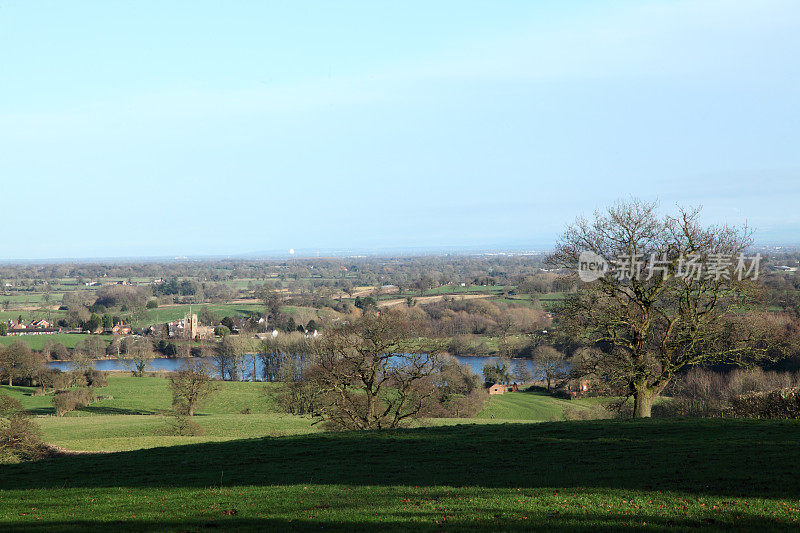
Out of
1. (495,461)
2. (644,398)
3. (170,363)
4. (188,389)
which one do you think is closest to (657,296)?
(644,398)

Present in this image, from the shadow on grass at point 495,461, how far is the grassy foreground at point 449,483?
0.21 feet

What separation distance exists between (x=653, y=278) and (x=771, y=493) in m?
14.2

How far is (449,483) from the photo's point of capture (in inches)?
546

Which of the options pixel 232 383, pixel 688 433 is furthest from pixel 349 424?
pixel 232 383

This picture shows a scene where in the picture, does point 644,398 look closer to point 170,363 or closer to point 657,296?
point 657,296

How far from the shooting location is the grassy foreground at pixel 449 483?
416 inches

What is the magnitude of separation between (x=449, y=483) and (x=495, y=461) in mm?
3296

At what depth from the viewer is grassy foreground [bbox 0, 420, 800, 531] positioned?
10570mm

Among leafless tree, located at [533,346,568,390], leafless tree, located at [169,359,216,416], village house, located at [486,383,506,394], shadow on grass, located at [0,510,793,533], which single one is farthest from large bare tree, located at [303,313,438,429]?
village house, located at [486,383,506,394]

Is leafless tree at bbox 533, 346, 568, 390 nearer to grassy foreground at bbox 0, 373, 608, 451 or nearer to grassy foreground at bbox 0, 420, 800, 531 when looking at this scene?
grassy foreground at bbox 0, 373, 608, 451

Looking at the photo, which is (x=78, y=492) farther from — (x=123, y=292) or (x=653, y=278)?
(x=123, y=292)

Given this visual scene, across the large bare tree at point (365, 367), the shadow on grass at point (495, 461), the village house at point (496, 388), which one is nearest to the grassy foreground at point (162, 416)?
the village house at point (496, 388)

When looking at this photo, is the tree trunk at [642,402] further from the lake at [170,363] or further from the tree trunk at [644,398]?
the lake at [170,363]

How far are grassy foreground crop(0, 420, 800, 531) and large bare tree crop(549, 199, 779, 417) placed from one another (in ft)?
13.2
